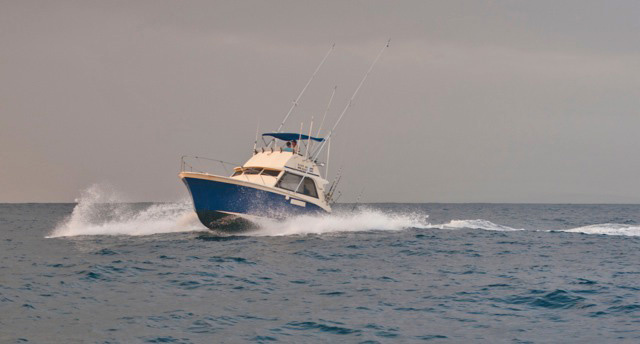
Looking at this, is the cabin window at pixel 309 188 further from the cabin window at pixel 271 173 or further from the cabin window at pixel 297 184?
the cabin window at pixel 271 173

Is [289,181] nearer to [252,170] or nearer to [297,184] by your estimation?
[297,184]

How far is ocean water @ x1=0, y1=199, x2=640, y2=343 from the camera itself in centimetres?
988

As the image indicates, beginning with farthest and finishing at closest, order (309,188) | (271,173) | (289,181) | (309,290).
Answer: (309,188), (271,173), (289,181), (309,290)

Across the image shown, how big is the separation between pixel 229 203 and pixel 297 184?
349cm

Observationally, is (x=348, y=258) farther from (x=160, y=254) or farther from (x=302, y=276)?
(x=160, y=254)

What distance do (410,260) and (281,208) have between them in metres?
7.32

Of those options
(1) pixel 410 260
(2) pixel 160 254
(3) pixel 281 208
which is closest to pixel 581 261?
(1) pixel 410 260

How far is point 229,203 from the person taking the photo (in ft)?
77.7

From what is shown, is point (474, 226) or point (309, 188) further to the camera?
point (474, 226)

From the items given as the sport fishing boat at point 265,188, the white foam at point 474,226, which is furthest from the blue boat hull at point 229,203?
the white foam at point 474,226

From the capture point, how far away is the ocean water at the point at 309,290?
9883 mm

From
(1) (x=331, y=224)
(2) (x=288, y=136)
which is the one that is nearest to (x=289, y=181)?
(2) (x=288, y=136)

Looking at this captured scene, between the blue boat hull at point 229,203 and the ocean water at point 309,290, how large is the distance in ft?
2.33

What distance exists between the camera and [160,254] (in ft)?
63.0
